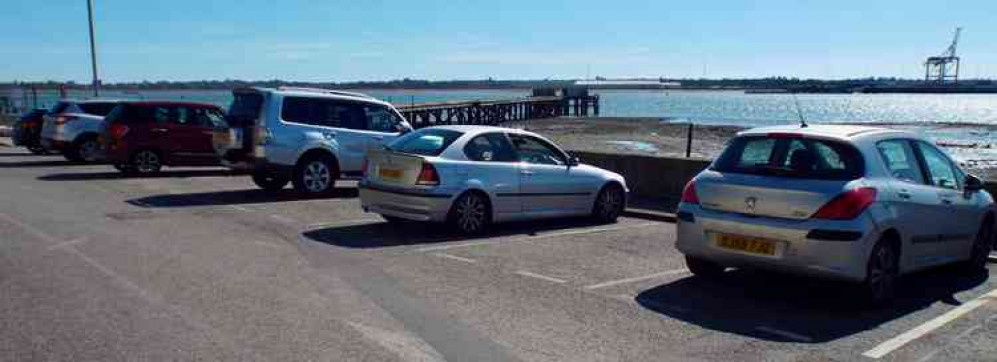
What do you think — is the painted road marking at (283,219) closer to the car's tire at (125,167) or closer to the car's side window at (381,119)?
the car's side window at (381,119)

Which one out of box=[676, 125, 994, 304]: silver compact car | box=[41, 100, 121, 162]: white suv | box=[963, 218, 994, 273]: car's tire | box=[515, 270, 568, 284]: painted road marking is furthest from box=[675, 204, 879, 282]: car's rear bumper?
box=[41, 100, 121, 162]: white suv

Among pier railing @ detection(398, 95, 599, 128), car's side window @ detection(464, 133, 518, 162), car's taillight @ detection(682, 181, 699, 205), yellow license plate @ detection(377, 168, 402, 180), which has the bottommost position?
pier railing @ detection(398, 95, 599, 128)

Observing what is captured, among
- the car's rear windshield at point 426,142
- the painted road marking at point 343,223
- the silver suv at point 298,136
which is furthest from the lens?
the silver suv at point 298,136

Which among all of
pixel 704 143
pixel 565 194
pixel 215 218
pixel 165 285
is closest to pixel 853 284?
pixel 565 194

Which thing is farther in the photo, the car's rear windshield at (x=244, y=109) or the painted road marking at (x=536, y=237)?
the car's rear windshield at (x=244, y=109)

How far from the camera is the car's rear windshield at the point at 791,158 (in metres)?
6.90

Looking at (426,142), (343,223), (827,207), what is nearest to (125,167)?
(343,223)

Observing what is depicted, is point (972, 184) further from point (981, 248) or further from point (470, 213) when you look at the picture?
point (470, 213)

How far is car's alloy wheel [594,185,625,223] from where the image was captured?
1152 cm

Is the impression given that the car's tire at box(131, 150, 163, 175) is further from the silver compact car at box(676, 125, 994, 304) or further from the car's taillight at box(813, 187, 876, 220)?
the car's taillight at box(813, 187, 876, 220)

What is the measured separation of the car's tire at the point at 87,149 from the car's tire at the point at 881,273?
1649 centimetres

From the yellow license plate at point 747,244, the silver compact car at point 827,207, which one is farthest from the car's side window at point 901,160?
the yellow license plate at point 747,244

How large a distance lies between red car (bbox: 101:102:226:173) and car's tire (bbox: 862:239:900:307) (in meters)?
12.5

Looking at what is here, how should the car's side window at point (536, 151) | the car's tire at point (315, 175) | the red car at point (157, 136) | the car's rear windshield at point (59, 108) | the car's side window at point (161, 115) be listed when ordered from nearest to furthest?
the car's side window at point (536, 151) < the car's tire at point (315, 175) < the red car at point (157, 136) < the car's side window at point (161, 115) < the car's rear windshield at point (59, 108)
